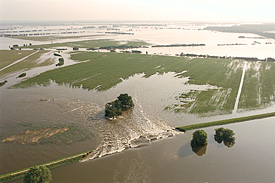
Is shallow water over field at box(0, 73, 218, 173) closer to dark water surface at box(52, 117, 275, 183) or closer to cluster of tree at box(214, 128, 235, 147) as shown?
dark water surface at box(52, 117, 275, 183)

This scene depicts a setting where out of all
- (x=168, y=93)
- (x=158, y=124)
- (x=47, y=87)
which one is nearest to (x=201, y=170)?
(x=158, y=124)

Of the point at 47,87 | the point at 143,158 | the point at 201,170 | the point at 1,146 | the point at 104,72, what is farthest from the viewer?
the point at 104,72

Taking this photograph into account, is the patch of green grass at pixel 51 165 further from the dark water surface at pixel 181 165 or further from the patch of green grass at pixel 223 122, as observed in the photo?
the patch of green grass at pixel 223 122

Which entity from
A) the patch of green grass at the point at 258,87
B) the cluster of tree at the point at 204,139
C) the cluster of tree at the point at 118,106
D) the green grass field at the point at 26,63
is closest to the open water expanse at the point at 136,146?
the cluster of tree at the point at 204,139

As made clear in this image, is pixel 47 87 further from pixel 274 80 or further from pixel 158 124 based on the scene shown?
pixel 274 80

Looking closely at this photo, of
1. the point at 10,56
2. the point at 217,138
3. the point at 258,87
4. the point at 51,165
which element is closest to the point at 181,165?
the point at 217,138

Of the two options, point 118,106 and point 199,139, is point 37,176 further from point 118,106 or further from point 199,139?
point 199,139
